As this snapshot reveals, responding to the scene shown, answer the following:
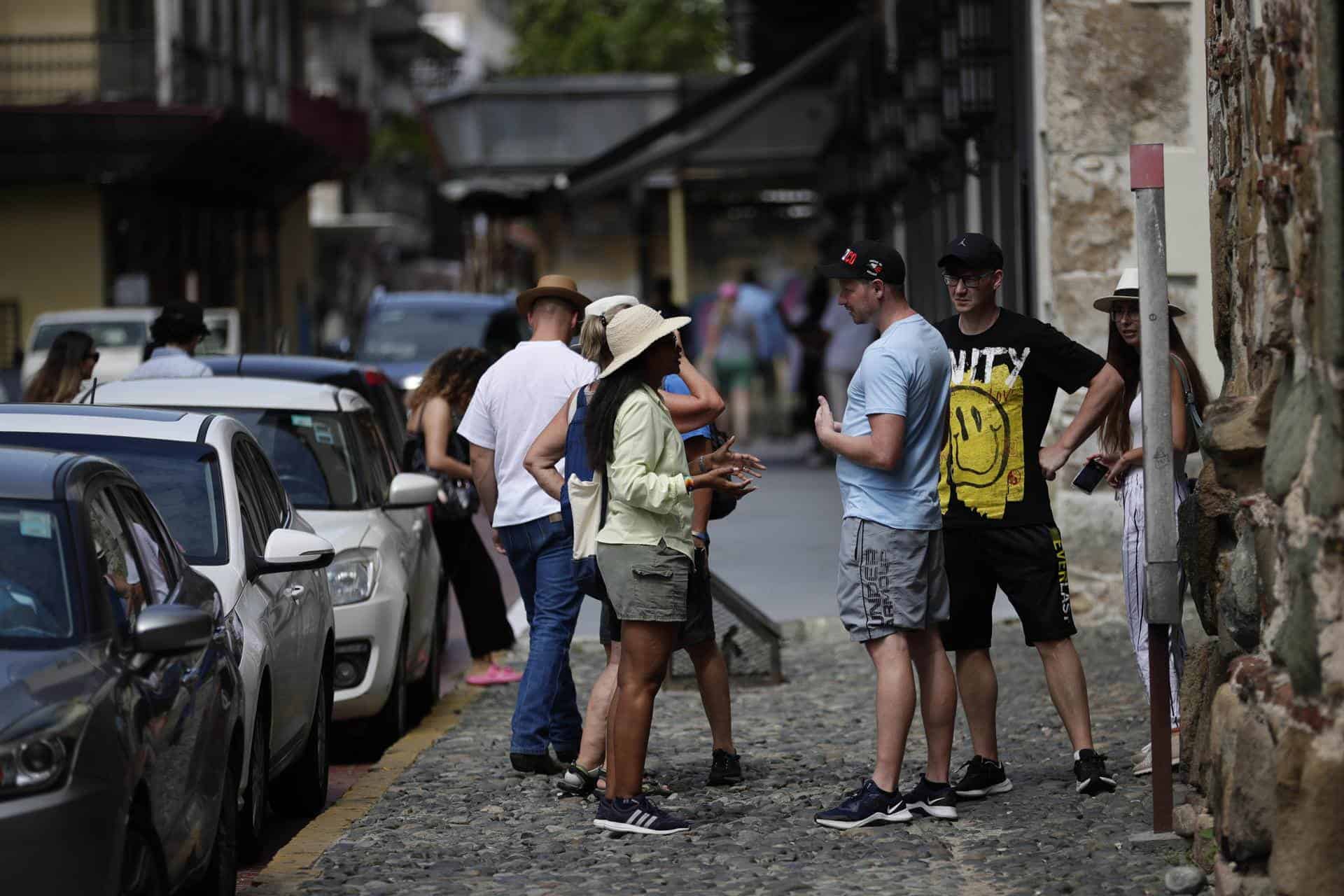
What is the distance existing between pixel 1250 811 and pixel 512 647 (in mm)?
6970

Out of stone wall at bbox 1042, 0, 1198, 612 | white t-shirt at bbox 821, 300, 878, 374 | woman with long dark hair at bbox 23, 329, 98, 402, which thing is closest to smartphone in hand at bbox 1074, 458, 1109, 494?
stone wall at bbox 1042, 0, 1198, 612

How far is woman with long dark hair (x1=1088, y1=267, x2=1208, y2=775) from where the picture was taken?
8.01 metres

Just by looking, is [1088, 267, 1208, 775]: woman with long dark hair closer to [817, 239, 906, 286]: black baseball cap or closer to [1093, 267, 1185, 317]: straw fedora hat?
[1093, 267, 1185, 317]: straw fedora hat

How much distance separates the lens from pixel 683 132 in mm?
26312

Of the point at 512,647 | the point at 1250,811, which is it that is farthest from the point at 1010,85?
the point at 1250,811

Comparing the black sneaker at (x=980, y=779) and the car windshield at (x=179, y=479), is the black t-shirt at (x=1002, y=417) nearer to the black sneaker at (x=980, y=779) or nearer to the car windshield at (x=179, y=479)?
the black sneaker at (x=980, y=779)

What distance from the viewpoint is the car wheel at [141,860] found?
17.2 feet

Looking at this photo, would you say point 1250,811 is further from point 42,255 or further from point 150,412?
point 42,255

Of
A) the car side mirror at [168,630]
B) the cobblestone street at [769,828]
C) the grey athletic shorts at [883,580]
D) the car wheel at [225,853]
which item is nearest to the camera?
the car side mirror at [168,630]

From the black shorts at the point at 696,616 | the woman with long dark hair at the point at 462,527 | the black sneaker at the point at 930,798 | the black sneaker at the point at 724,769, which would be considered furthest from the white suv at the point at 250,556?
the woman with long dark hair at the point at 462,527

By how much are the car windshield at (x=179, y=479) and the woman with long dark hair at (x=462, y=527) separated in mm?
3164

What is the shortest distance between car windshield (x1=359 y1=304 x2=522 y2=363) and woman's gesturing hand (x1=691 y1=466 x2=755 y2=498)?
682 inches

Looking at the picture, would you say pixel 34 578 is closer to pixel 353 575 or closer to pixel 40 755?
pixel 40 755

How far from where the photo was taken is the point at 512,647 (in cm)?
1218
